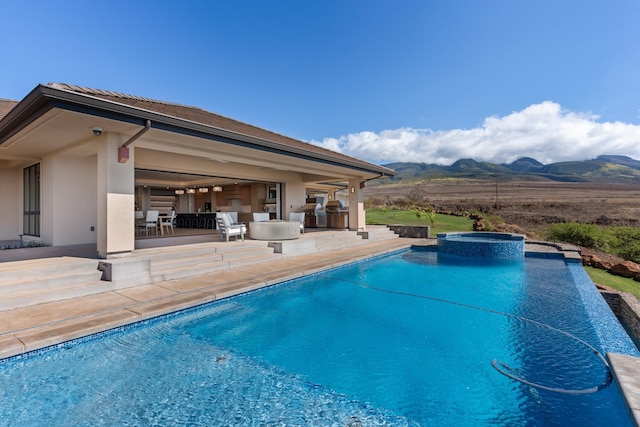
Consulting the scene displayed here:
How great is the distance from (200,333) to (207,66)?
14.8 m

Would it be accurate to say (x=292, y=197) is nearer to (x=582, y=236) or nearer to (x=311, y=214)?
(x=311, y=214)

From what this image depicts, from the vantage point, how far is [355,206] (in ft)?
47.1

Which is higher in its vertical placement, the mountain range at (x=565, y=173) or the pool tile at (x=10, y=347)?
the mountain range at (x=565, y=173)

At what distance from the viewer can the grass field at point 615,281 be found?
301 inches

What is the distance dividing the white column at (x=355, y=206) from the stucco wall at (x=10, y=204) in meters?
12.1

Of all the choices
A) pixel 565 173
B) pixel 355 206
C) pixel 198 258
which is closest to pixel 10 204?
pixel 198 258

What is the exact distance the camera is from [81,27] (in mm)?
10742

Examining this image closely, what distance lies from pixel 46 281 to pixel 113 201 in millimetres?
1785

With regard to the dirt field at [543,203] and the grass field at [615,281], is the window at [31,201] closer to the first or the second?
the grass field at [615,281]

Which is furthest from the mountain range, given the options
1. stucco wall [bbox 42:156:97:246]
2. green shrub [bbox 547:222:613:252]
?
stucco wall [bbox 42:156:97:246]

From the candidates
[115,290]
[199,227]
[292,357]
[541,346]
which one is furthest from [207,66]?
[541,346]

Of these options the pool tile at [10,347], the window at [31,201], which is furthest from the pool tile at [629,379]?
the window at [31,201]

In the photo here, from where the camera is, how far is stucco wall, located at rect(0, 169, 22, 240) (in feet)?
30.1

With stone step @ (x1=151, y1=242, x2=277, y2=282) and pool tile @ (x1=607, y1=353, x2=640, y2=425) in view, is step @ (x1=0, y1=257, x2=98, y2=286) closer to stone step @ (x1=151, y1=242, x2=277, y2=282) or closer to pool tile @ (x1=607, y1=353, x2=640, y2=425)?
stone step @ (x1=151, y1=242, x2=277, y2=282)
